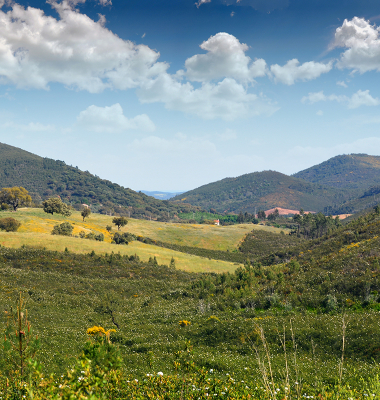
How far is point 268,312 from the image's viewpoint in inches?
694

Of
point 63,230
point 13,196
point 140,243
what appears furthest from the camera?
point 13,196

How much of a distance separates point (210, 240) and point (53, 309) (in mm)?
71994

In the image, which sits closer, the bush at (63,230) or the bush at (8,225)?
the bush at (8,225)

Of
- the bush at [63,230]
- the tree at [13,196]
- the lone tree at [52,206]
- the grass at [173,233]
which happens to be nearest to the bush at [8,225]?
the bush at [63,230]

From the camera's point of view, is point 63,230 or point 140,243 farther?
point 140,243

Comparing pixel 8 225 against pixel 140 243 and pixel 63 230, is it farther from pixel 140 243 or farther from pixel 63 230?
pixel 140 243

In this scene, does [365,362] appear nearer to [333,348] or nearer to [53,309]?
[333,348]

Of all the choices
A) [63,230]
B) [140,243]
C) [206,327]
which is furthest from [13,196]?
[206,327]

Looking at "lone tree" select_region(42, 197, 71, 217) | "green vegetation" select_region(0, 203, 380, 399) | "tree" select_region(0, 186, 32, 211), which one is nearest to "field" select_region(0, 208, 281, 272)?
"lone tree" select_region(42, 197, 71, 217)

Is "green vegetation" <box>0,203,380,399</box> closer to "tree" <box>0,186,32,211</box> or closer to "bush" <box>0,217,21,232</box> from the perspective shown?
"bush" <box>0,217,21,232</box>

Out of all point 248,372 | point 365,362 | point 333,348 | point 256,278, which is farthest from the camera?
point 256,278

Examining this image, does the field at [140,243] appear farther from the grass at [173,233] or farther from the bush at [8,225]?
the bush at [8,225]

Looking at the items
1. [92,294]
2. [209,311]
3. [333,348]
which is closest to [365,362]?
[333,348]

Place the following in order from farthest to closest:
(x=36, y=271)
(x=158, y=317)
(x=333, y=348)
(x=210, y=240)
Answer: (x=210, y=240)
(x=36, y=271)
(x=158, y=317)
(x=333, y=348)
